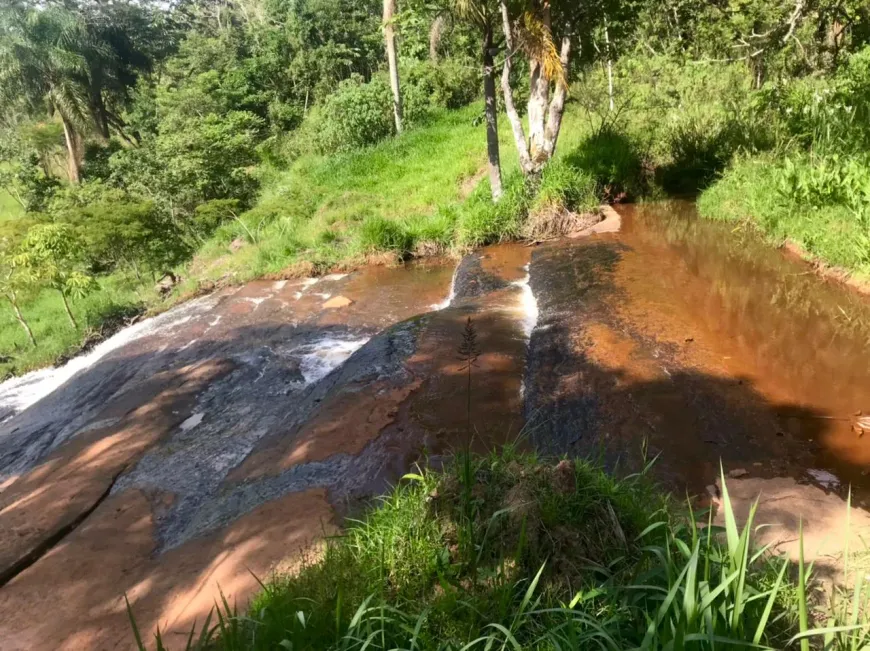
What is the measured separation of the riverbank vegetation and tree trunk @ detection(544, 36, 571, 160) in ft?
0.11

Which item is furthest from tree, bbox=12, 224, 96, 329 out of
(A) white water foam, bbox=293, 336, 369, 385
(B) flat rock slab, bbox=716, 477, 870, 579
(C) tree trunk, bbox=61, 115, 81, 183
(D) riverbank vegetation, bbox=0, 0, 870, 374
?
(C) tree trunk, bbox=61, 115, 81, 183

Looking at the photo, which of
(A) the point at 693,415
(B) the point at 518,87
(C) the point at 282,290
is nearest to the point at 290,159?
(B) the point at 518,87

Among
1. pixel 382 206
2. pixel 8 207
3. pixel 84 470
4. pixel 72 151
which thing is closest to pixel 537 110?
pixel 382 206

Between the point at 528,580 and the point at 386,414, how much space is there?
2.12 metres

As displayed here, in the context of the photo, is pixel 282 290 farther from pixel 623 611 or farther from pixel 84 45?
pixel 84 45

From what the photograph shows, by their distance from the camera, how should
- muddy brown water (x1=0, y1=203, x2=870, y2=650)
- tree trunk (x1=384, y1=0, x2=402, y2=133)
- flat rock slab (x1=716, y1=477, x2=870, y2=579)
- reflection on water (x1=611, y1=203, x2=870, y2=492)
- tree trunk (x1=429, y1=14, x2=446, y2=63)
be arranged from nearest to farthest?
flat rock slab (x1=716, y1=477, x2=870, y2=579) < muddy brown water (x1=0, y1=203, x2=870, y2=650) < reflection on water (x1=611, y1=203, x2=870, y2=492) < tree trunk (x1=384, y1=0, x2=402, y2=133) < tree trunk (x1=429, y1=14, x2=446, y2=63)

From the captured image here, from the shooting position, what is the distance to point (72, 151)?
81.2 ft

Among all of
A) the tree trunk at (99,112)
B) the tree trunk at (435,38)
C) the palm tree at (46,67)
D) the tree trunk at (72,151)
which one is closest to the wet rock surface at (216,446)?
the tree trunk at (435,38)

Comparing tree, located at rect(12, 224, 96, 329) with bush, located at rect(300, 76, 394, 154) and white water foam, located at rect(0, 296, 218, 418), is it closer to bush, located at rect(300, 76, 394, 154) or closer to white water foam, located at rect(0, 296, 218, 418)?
white water foam, located at rect(0, 296, 218, 418)

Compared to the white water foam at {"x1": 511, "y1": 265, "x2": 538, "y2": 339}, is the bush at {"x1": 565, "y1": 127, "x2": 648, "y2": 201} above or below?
above

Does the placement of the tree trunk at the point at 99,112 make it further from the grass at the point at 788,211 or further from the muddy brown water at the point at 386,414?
the grass at the point at 788,211

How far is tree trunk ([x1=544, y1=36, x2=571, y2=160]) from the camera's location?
898 cm

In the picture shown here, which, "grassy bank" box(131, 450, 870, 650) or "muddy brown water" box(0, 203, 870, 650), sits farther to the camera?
"muddy brown water" box(0, 203, 870, 650)

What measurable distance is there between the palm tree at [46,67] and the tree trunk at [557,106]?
23.0m
